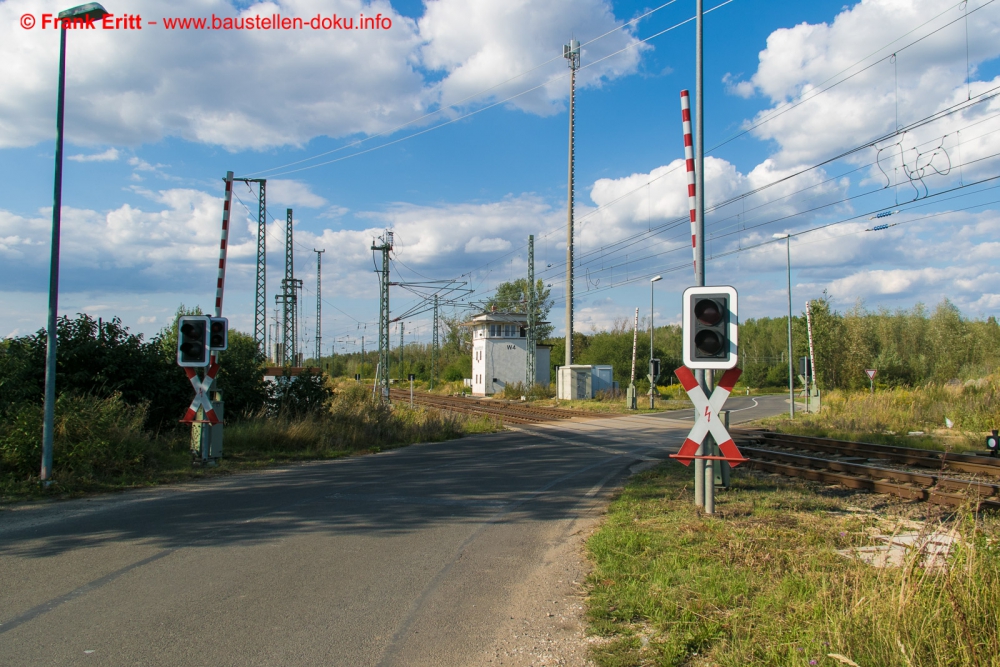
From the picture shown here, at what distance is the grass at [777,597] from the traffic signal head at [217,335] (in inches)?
321

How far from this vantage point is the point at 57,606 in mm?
4840

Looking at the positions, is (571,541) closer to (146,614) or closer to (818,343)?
(146,614)

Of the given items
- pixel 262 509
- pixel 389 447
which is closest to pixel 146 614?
pixel 262 509

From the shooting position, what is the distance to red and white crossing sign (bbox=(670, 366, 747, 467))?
7.09 m

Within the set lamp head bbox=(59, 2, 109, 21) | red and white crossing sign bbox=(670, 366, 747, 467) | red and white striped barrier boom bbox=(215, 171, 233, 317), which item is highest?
lamp head bbox=(59, 2, 109, 21)

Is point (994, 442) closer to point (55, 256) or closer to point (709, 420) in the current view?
point (709, 420)

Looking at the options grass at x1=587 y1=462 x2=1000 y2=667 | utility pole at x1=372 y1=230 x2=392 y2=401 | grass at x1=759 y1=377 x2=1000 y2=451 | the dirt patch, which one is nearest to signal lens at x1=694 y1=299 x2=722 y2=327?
grass at x1=587 y1=462 x2=1000 y2=667

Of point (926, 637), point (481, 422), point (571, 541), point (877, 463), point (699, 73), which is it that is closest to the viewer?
point (926, 637)

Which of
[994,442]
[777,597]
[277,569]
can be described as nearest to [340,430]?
[277,569]

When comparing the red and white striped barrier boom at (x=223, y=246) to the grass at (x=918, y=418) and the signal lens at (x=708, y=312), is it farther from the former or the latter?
the grass at (x=918, y=418)

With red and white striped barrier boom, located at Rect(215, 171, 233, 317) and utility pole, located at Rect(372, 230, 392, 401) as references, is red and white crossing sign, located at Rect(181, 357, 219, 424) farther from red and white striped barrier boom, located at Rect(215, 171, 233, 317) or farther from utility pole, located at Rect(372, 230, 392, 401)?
utility pole, located at Rect(372, 230, 392, 401)

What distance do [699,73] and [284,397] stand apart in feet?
46.6

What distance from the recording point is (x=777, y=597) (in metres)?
4.54

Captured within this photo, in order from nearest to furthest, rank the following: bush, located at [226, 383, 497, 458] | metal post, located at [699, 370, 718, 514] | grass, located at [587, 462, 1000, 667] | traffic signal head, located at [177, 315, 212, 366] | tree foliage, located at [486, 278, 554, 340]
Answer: grass, located at [587, 462, 1000, 667], metal post, located at [699, 370, 718, 514], traffic signal head, located at [177, 315, 212, 366], bush, located at [226, 383, 497, 458], tree foliage, located at [486, 278, 554, 340]
